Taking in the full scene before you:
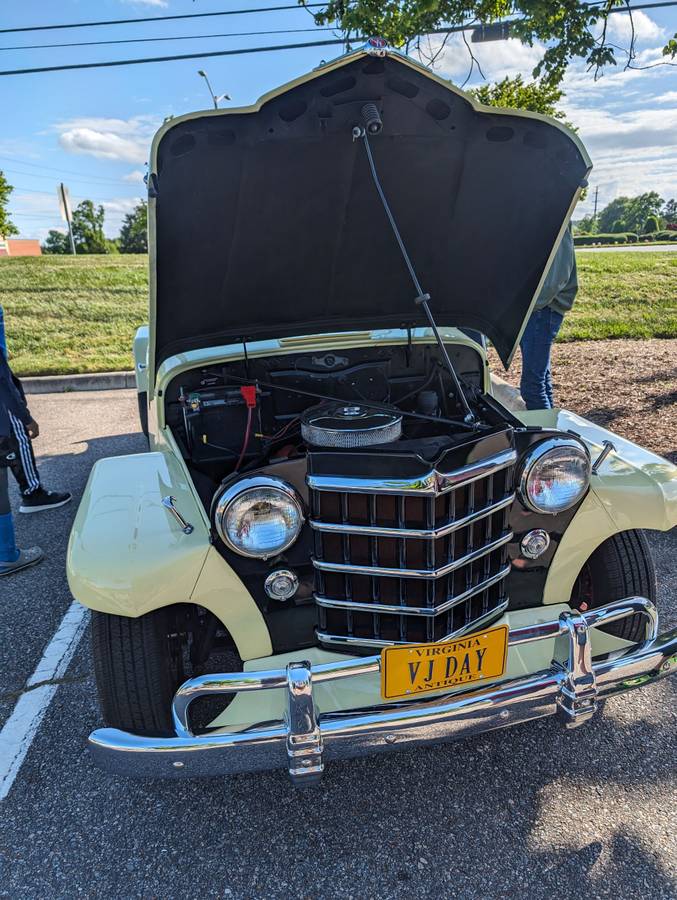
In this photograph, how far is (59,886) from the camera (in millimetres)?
1848

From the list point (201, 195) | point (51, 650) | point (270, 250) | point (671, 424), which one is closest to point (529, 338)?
point (671, 424)

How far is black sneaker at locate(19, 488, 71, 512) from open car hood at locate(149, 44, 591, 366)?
2.30m

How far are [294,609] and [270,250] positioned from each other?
1523mm

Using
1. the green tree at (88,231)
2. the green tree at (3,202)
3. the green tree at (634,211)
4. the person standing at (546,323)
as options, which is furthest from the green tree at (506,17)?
the green tree at (634,211)

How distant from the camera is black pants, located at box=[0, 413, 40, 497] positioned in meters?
3.62

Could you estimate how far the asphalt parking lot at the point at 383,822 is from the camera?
1837 millimetres

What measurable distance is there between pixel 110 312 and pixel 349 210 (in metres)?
11.1

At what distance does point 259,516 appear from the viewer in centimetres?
197

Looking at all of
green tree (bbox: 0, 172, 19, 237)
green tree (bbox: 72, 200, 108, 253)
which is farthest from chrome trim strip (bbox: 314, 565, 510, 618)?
green tree (bbox: 72, 200, 108, 253)

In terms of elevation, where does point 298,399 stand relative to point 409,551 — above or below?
above

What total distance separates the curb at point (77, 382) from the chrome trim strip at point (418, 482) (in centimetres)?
741

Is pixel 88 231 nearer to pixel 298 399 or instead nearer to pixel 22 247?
pixel 22 247

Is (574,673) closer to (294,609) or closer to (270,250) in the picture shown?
(294,609)

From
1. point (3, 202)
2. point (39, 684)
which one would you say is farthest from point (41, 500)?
point (3, 202)
